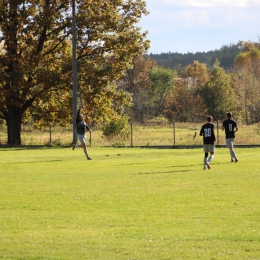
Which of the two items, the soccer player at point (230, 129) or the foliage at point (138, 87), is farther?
the foliage at point (138, 87)

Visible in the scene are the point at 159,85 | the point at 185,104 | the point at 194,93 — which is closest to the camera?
the point at 185,104

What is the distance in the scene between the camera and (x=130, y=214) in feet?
45.2

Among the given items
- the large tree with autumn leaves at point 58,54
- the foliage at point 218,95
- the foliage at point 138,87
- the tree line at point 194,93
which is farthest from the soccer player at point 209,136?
the foliage at point 138,87

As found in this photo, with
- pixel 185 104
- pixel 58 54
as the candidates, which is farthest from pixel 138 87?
pixel 58 54

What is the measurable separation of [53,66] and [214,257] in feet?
135

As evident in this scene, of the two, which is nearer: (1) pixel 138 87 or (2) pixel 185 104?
(2) pixel 185 104

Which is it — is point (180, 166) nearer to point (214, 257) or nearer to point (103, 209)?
point (103, 209)

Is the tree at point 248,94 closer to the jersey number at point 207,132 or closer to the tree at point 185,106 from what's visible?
the tree at point 185,106

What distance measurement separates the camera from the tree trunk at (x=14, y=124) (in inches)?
1938

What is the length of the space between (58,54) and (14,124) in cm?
603

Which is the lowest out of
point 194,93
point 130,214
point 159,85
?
point 130,214

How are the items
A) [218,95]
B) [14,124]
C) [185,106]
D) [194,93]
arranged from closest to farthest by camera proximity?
[14,124] → [218,95] → [185,106] → [194,93]

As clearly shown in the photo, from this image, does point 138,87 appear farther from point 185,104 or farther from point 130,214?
point 130,214

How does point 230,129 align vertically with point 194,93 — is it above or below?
below
